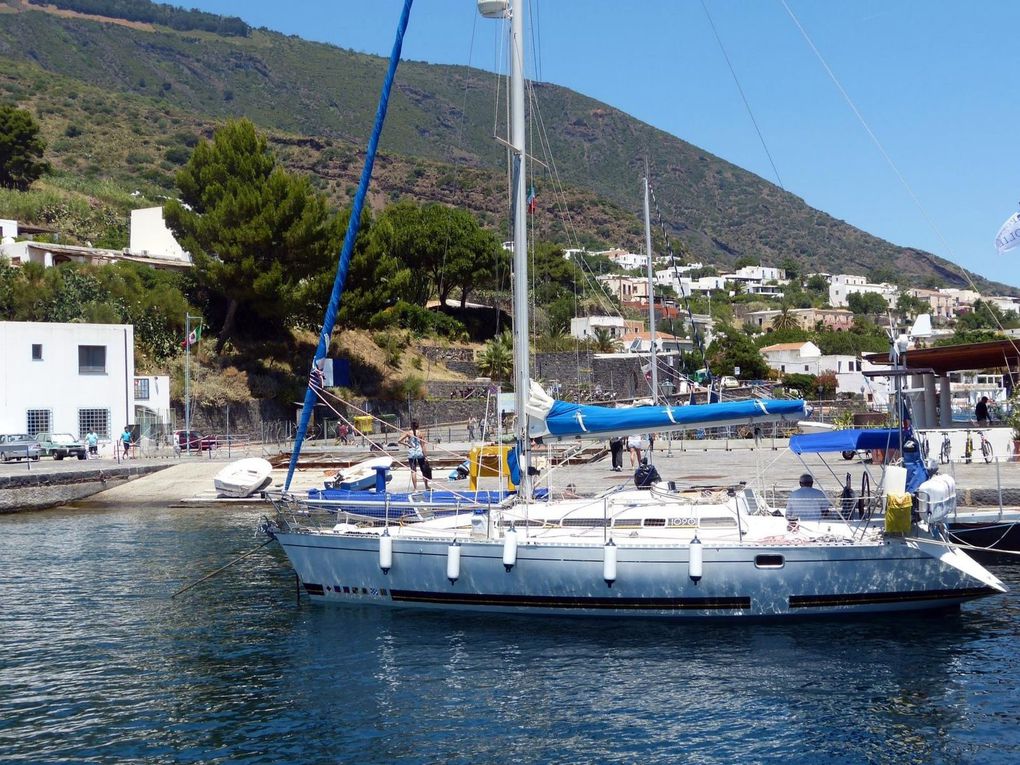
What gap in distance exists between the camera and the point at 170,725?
13148mm

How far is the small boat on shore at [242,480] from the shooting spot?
1391 inches

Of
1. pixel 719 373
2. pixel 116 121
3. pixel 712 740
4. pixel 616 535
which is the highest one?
pixel 116 121

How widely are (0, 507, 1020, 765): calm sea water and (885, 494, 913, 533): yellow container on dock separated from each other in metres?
1.61

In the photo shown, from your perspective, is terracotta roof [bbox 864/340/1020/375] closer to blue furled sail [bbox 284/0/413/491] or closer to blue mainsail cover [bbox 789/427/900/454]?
blue mainsail cover [bbox 789/427/900/454]

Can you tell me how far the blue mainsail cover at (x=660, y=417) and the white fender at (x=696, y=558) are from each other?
220cm

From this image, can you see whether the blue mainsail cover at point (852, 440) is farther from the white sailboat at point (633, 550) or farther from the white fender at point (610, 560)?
the white fender at point (610, 560)

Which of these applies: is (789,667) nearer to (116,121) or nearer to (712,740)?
(712,740)

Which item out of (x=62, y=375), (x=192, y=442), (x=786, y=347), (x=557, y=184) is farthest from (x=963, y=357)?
(x=786, y=347)

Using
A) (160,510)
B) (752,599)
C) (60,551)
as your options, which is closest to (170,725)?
(752,599)

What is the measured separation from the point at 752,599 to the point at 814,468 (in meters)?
16.8

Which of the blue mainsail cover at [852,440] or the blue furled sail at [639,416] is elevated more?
the blue furled sail at [639,416]

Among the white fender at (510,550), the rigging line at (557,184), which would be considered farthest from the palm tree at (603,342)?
the white fender at (510,550)

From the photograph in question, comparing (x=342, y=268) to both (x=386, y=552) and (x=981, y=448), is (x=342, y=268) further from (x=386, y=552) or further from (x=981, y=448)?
(x=981, y=448)

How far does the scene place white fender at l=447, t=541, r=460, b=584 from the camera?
1764 cm
